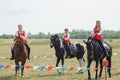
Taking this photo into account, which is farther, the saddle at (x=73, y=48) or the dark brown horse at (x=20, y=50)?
the saddle at (x=73, y=48)

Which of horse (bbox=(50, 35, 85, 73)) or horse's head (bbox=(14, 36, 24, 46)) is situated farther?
horse (bbox=(50, 35, 85, 73))

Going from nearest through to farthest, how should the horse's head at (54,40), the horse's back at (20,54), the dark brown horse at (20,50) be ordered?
the dark brown horse at (20,50) < the horse's back at (20,54) < the horse's head at (54,40)

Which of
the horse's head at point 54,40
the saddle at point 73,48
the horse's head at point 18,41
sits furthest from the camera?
the saddle at point 73,48

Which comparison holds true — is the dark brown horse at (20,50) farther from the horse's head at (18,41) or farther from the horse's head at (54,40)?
the horse's head at (54,40)

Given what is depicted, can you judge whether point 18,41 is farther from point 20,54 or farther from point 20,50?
point 20,54

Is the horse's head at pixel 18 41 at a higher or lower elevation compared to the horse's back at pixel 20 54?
higher

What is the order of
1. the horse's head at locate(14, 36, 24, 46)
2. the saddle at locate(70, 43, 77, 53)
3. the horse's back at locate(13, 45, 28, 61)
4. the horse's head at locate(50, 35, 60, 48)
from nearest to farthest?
the horse's head at locate(14, 36, 24, 46) → the horse's back at locate(13, 45, 28, 61) → the horse's head at locate(50, 35, 60, 48) → the saddle at locate(70, 43, 77, 53)

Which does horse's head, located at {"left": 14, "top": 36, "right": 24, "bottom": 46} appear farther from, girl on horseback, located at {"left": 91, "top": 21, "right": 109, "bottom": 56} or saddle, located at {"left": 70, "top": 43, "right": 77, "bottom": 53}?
saddle, located at {"left": 70, "top": 43, "right": 77, "bottom": 53}

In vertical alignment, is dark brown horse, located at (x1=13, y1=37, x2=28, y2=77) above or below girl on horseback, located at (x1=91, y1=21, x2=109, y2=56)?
below

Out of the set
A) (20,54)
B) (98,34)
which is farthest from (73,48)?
(20,54)

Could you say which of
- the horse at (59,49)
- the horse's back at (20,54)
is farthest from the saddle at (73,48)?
the horse's back at (20,54)

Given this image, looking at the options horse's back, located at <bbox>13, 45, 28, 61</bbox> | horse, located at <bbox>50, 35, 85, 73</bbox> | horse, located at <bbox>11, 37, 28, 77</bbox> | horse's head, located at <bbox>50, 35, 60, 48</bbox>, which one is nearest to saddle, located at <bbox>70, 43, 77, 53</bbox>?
horse, located at <bbox>50, 35, 85, 73</bbox>

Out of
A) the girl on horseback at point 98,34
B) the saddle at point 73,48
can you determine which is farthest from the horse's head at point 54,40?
the girl on horseback at point 98,34

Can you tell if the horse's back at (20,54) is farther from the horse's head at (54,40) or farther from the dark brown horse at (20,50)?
the horse's head at (54,40)
